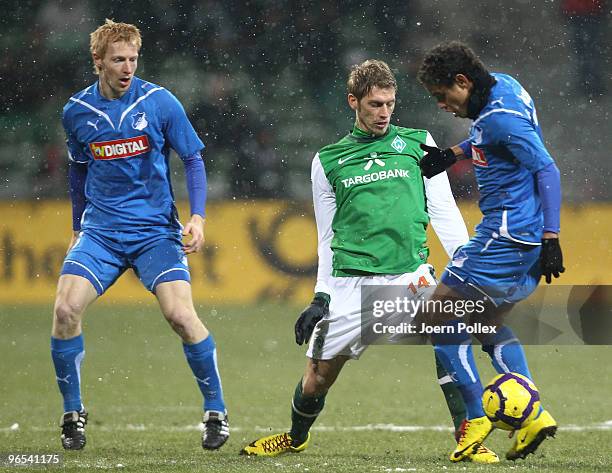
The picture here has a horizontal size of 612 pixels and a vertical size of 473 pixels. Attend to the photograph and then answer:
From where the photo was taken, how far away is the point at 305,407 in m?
5.11

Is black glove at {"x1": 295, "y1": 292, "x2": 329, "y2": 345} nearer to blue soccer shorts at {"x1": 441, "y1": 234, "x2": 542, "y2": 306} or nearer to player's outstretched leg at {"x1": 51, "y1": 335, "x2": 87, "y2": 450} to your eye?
blue soccer shorts at {"x1": 441, "y1": 234, "x2": 542, "y2": 306}

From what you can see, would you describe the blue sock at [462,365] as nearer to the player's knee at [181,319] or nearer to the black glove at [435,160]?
the black glove at [435,160]

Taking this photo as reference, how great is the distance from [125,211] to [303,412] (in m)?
1.18

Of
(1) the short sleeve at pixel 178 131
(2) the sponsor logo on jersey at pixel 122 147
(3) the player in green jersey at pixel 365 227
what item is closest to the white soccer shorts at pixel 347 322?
(3) the player in green jersey at pixel 365 227

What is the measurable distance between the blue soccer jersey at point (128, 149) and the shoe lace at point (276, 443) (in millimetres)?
1076


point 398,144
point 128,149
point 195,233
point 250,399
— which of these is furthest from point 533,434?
point 250,399

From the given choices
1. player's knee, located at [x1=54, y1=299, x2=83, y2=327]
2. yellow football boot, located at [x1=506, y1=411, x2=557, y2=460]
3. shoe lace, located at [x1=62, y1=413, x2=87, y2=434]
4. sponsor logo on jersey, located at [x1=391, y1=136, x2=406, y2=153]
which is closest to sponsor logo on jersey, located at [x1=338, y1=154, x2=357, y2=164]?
sponsor logo on jersey, located at [x1=391, y1=136, x2=406, y2=153]

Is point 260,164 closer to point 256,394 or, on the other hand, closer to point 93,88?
point 256,394

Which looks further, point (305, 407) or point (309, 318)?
point (305, 407)

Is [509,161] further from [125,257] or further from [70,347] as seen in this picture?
[70,347]

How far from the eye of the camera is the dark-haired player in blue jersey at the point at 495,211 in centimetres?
450

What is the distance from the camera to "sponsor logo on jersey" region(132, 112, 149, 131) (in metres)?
5.25

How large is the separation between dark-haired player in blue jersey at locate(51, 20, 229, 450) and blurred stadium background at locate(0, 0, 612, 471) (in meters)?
4.97

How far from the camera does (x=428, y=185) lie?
5.11 metres
